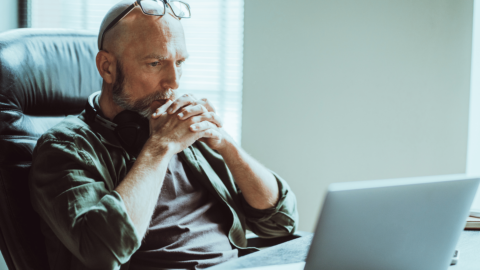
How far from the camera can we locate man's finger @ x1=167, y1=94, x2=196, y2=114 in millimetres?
1152

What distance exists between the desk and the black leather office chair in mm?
387

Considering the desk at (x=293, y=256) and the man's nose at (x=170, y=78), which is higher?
the man's nose at (x=170, y=78)

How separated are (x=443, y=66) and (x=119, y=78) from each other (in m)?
1.53

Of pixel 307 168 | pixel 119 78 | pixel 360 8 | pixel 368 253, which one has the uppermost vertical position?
pixel 360 8


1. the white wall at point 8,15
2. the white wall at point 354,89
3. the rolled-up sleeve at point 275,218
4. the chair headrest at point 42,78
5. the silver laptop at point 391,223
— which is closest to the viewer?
the silver laptop at point 391,223

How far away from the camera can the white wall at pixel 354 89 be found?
194 centimetres

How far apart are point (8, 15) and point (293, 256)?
269 centimetres

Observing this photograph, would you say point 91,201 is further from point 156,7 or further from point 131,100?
point 156,7

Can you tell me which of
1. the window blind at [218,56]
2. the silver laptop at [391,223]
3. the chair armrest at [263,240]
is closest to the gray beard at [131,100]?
the chair armrest at [263,240]

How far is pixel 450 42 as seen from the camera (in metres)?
1.91

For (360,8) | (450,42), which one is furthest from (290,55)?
(450,42)

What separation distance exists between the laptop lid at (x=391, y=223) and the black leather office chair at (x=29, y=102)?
66cm

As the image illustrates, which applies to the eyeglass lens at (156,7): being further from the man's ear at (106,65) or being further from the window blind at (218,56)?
the window blind at (218,56)

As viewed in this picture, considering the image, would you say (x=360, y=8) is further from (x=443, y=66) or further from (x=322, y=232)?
(x=322, y=232)
